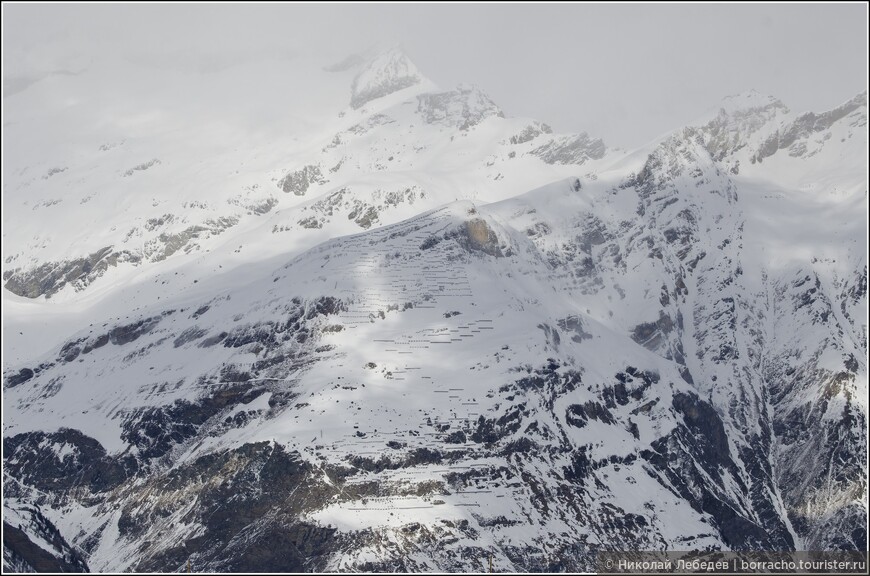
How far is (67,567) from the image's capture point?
19225cm

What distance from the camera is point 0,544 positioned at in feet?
577

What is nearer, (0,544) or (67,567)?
(0,544)

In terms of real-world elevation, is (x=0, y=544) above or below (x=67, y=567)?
above

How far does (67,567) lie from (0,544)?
17.9 meters
